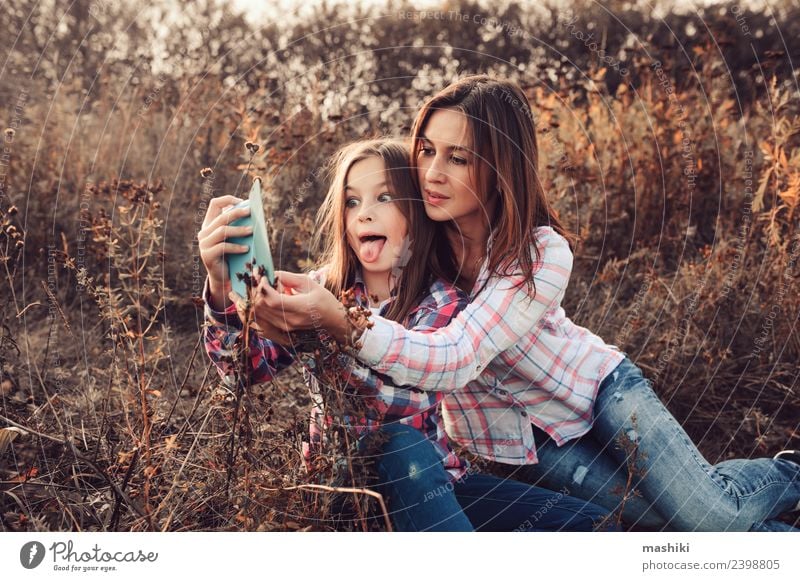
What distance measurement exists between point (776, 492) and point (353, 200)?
1.32m

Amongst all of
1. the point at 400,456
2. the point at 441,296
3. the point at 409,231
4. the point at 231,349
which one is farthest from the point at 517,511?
the point at 231,349

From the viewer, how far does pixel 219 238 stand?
5.15 ft

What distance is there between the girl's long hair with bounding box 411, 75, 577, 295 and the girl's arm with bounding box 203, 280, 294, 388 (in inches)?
20.1

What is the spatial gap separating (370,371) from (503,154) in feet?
1.83

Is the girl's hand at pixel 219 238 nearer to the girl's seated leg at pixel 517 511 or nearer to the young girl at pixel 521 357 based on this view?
the young girl at pixel 521 357

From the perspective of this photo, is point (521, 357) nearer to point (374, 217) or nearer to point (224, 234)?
point (374, 217)

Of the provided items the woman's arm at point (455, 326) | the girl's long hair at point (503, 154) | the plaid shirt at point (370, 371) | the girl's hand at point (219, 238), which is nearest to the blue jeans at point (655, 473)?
the plaid shirt at point (370, 371)

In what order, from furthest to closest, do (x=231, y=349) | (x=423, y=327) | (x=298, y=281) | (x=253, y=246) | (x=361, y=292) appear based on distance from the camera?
(x=361, y=292)
(x=423, y=327)
(x=231, y=349)
(x=298, y=281)
(x=253, y=246)

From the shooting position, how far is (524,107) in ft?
6.55

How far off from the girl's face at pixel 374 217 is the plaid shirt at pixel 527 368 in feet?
0.70

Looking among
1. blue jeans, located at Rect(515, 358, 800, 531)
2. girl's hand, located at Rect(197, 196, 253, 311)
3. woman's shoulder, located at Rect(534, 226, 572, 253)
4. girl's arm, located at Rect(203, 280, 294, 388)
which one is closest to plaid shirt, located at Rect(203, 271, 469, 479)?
girl's arm, located at Rect(203, 280, 294, 388)

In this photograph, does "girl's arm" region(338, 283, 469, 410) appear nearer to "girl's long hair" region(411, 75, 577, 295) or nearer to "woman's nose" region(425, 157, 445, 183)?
"girl's long hair" region(411, 75, 577, 295)

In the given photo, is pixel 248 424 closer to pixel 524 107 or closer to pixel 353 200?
pixel 353 200

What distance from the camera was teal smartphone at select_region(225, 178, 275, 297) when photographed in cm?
145
